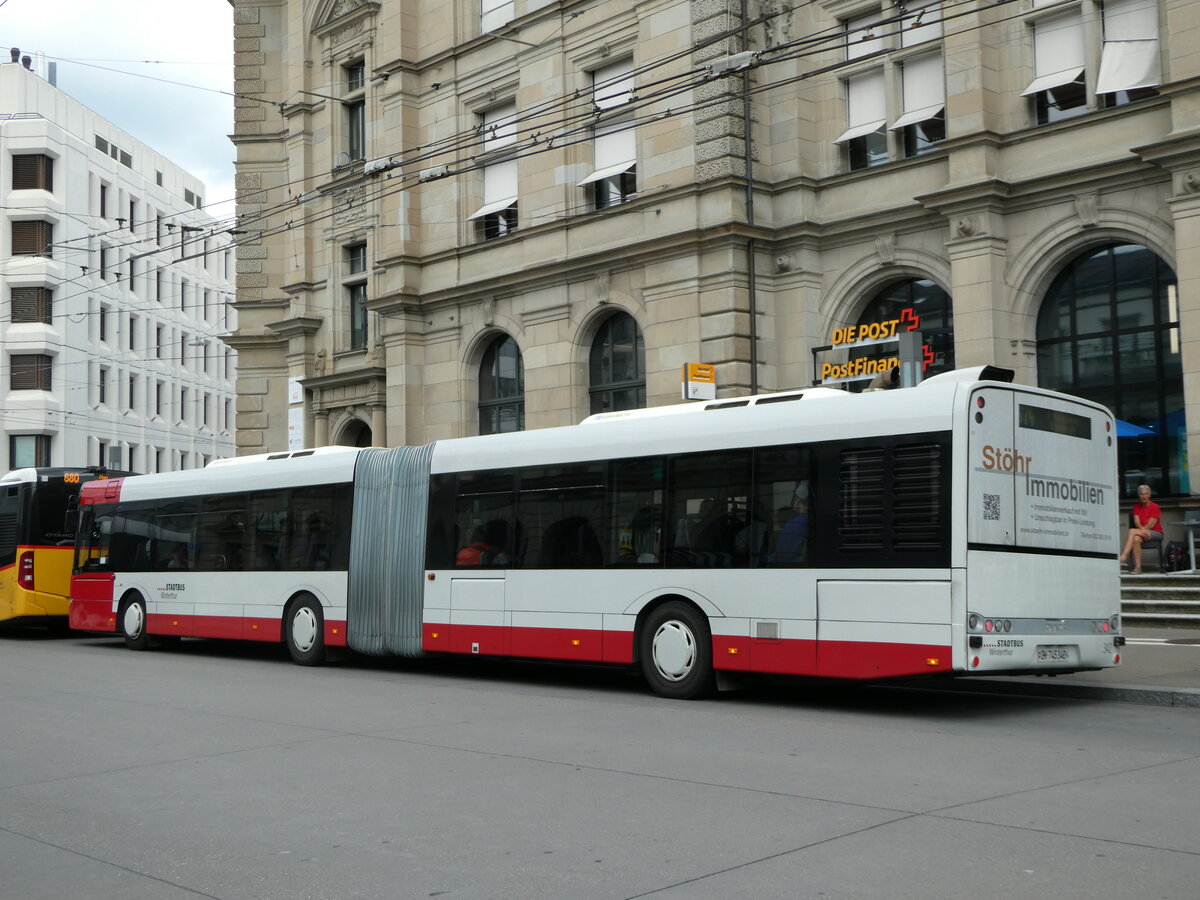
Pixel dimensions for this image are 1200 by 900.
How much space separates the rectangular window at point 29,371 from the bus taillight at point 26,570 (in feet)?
131

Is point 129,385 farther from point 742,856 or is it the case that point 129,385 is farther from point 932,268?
point 742,856

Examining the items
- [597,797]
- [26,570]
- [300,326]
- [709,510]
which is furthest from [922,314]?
[300,326]

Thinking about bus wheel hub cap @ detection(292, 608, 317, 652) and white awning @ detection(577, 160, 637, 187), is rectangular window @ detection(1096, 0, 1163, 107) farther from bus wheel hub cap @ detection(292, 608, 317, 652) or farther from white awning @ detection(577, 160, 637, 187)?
bus wheel hub cap @ detection(292, 608, 317, 652)

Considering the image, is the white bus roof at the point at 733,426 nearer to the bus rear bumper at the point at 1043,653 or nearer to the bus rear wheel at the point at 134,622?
the bus rear bumper at the point at 1043,653

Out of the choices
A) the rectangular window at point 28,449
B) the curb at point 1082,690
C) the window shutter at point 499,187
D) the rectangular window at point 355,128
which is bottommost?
the curb at point 1082,690

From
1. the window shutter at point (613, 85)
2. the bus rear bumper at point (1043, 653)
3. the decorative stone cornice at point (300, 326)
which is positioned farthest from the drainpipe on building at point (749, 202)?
the decorative stone cornice at point (300, 326)

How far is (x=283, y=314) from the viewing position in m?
39.3

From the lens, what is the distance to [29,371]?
6081cm

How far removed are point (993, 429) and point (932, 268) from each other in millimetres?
12915

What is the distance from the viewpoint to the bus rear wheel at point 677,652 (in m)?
13.1

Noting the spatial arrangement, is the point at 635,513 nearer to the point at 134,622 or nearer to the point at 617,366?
the point at 134,622

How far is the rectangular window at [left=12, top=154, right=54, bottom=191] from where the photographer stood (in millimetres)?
61750

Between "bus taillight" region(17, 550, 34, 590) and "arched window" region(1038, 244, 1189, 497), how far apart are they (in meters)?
17.6

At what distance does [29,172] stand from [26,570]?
43405mm
